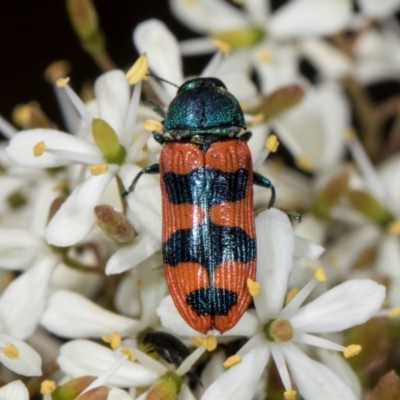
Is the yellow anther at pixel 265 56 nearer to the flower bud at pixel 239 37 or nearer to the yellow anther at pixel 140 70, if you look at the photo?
the flower bud at pixel 239 37

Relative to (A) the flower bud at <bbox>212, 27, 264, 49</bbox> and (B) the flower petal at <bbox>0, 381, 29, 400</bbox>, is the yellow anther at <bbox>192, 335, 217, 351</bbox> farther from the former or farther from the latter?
(A) the flower bud at <bbox>212, 27, 264, 49</bbox>

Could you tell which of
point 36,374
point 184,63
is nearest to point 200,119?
point 36,374

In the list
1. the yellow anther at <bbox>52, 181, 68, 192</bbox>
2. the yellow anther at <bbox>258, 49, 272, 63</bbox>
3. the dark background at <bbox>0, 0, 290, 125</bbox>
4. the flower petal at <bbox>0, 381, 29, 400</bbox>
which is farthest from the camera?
the dark background at <bbox>0, 0, 290, 125</bbox>

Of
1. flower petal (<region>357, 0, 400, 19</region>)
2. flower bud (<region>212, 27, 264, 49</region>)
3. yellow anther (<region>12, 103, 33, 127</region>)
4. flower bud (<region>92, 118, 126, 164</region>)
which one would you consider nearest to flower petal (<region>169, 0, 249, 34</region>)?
flower bud (<region>212, 27, 264, 49</region>)

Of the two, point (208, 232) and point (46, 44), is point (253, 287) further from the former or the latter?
point (46, 44)

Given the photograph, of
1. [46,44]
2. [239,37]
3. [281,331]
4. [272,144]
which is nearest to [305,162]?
[239,37]
